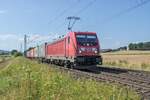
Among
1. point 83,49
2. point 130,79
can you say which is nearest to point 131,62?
point 83,49

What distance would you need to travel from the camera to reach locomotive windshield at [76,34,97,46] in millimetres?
27562

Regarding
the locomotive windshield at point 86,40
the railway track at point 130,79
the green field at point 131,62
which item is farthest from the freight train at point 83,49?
the green field at point 131,62

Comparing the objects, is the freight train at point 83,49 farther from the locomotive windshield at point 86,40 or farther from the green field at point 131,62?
the green field at point 131,62

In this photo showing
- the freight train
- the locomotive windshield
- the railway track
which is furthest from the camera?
the locomotive windshield

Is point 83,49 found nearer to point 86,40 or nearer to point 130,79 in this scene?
point 86,40

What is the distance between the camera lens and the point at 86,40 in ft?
91.5

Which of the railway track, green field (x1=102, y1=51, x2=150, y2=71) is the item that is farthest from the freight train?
green field (x1=102, y1=51, x2=150, y2=71)

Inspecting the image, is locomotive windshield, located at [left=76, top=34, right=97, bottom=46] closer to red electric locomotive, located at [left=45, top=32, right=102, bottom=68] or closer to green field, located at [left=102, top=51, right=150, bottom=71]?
red electric locomotive, located at [left=45, top=32, right=102, bottom=68]

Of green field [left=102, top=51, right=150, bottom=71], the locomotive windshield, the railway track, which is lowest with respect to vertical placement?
the railway track

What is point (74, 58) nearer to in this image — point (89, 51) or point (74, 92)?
point (89, 51)

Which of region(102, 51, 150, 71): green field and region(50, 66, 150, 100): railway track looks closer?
region(50, 66, 150, 100): railway track

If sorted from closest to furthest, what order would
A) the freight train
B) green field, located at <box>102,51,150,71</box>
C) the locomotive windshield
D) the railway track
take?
the railway track
the freight train
the locomotive windshield
green field, located at <box>102,51,150,71</box>

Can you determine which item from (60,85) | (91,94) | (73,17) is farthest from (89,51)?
(91,94)

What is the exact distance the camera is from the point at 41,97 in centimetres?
1034
